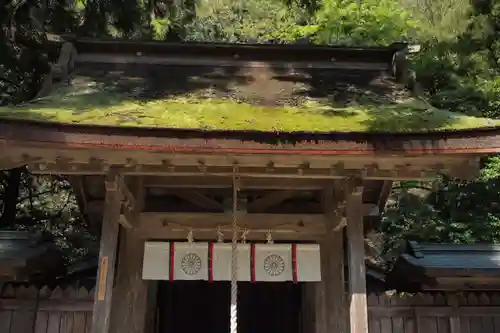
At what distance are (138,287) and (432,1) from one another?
10916 millimetres

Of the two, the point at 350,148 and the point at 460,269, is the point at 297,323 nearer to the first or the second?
the point at 460,269

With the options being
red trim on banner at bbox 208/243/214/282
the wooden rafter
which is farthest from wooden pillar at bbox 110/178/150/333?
the wooden rafter

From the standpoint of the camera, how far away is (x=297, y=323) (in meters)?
8.64

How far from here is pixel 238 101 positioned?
584 centimetres

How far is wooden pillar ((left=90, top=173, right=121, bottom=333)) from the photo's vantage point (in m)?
5.06

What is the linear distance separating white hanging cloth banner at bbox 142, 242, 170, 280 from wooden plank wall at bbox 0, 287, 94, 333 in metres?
1.40

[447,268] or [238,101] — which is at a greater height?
[238,101]

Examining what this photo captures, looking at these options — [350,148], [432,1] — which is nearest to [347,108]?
[350,148]

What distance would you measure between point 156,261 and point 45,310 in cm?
199

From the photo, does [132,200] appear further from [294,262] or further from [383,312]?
[383,312]

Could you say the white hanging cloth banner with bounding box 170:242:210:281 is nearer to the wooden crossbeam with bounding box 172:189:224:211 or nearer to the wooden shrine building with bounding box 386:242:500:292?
the wooden crossbeam with bounding box 172:189:224:211

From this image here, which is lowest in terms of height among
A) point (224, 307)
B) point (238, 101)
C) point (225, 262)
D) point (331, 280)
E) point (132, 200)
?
point (224, 307)

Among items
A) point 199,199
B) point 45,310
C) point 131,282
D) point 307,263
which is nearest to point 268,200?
point 199,199

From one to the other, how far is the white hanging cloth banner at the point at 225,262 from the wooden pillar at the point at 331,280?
1.13m
